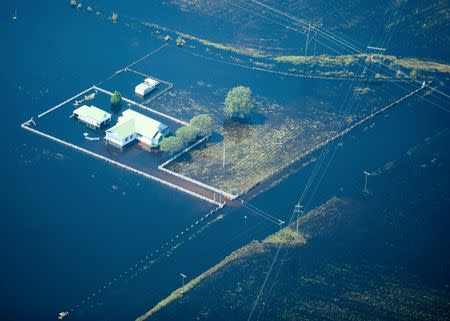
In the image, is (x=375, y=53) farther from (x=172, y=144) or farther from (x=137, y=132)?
(x=137, y=132)

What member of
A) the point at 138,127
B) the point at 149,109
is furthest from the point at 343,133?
the point at 138,127

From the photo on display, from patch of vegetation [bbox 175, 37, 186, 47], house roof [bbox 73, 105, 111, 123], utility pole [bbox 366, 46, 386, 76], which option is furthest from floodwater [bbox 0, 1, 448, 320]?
utility pole [bbox 366, 46, 386, 76]

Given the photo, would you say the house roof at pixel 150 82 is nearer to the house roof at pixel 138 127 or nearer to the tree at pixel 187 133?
the house roof at pixel 138 127

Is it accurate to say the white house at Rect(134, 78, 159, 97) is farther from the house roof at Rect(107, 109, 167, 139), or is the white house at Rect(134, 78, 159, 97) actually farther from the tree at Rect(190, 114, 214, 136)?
the tree at Rect(190, 114, 214, 136)

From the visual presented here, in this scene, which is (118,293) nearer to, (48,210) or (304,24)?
(48,210)

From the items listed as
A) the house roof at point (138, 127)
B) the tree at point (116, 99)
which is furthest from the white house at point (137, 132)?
the tree at point (116, 99)

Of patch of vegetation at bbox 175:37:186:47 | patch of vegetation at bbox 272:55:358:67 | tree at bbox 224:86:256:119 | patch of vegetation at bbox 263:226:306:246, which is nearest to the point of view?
patch of vegetation at bbox 263:226:306:246
